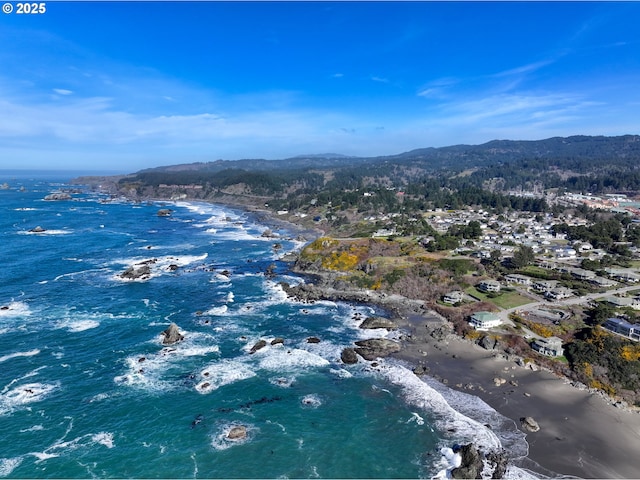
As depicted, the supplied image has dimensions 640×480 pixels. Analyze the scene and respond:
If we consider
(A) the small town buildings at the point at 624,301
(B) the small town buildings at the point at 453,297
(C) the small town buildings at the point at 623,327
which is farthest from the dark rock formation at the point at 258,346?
(A) the small town buildings at the point at 624,301

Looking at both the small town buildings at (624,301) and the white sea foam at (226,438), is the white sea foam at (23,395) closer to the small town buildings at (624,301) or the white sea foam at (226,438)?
the white sea foam at (226,438)

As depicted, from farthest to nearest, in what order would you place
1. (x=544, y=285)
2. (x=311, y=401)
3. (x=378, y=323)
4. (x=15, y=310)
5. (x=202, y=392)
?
(x=544, y=285) → (x=15, y=310) → (x=378, y=323) → (x=202, y=392) → (x=311, y=401)

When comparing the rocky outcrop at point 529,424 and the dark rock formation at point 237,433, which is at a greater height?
the dark rock formation at point 237,433

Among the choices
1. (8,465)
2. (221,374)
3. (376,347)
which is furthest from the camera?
(376,347)

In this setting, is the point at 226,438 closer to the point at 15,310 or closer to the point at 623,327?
the point at 15,310

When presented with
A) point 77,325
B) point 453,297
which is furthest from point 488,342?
point 77,325
